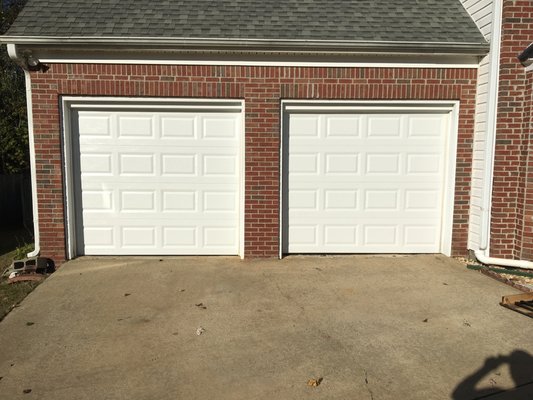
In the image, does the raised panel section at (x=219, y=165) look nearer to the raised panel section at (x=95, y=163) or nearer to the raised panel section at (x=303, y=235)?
the raised panel section at (x=303, y=235)

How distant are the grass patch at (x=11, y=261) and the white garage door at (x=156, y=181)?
3.80 feet

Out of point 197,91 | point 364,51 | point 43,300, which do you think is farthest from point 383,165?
point 43,300

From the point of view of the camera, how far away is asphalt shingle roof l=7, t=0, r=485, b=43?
697cm

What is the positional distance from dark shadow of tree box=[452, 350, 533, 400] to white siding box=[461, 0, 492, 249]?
10.8ft

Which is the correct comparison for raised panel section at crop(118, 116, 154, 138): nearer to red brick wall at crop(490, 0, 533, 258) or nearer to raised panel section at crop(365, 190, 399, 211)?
raised panel section at crop(365, 190, 399, 211)

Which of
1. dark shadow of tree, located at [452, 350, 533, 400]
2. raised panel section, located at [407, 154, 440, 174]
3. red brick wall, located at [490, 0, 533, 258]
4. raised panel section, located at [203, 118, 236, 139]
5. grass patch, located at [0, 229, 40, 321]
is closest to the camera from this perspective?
dark shadow of tree, located at [452, 350, 533, 400]

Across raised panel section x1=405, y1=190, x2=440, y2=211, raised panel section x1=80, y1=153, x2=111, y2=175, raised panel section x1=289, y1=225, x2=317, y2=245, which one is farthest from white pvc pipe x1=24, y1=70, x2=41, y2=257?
raised panel section x1=405, y1=190, x2=440, y2=211

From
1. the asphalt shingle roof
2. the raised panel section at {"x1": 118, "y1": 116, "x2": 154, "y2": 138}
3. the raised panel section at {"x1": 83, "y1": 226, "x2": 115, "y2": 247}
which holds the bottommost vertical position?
the raised panel section at {"x1": 83, "y1": 226, "x2": 115, "y2": 247}

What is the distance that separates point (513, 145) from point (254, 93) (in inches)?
152

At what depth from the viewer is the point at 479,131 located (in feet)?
23.7

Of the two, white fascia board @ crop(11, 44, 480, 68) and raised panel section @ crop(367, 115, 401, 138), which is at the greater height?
white fascia board @ crop(11, 44, 480, 68)

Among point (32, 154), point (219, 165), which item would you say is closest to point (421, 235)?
point (219, 165)

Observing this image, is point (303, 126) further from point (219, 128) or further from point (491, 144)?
point (491, 144)

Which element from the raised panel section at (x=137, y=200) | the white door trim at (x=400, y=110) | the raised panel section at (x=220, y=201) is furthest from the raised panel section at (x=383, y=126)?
the raised panel section at (x=137, y=200)
